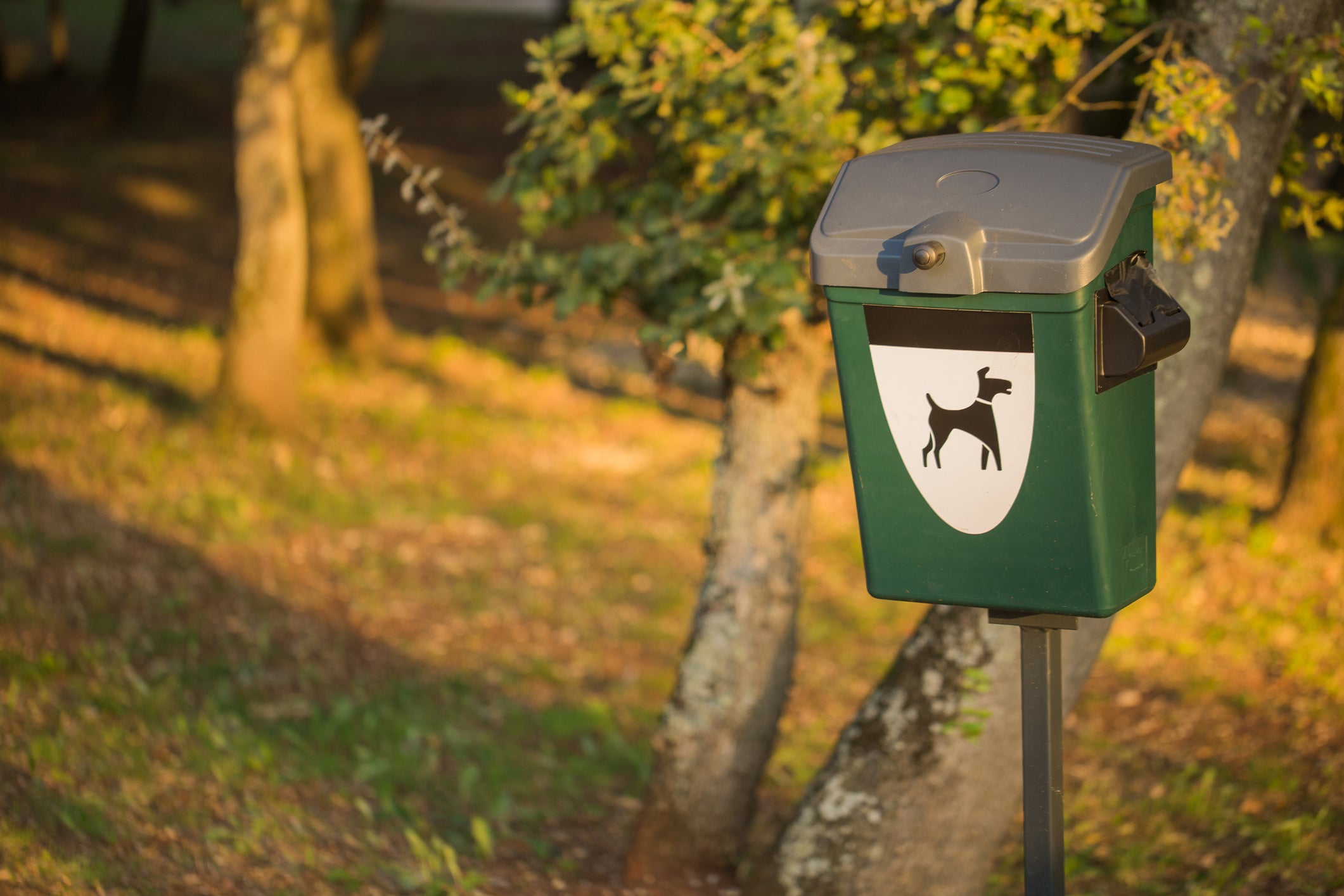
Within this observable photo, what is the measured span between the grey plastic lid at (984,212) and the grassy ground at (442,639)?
163 centimetres

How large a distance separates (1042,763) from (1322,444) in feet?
17.7

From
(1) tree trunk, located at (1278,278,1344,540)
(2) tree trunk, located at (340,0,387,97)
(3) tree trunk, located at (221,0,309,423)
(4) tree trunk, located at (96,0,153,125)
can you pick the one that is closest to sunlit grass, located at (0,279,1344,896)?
(1) tree trunk, located at (1278,278,1344,540)

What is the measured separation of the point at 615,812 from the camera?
15.2 feet

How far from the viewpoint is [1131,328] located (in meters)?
2.18

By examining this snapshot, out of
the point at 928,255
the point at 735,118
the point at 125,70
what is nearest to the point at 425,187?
the point at 735,118

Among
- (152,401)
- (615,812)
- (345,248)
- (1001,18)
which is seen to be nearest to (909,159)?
(1001,18)

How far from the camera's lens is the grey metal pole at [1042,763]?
7.75 ft

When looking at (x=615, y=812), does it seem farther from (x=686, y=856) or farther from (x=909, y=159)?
(x=909, y=159)

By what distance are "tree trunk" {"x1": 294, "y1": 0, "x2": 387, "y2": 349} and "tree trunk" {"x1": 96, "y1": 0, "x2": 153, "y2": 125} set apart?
8721 millimetres

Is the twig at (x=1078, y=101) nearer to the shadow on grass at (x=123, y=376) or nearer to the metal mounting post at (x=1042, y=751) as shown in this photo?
the metal mounting post at (x=1042, y=751)

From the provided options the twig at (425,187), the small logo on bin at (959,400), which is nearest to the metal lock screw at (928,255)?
the small logo on bin at (959,400)

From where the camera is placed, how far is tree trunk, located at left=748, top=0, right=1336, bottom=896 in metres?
3.23

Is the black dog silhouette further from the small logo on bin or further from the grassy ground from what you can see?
the grassy ground

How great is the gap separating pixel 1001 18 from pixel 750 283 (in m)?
0.98
